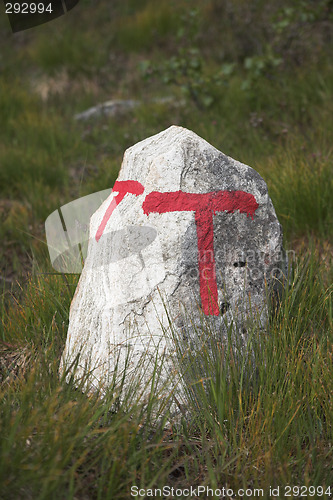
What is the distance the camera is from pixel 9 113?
5035mm

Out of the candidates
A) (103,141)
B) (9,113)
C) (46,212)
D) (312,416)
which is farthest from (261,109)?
(312,416)

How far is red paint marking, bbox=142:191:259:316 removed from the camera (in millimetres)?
1597

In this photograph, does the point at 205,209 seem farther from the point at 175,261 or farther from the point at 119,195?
the point at 119,195

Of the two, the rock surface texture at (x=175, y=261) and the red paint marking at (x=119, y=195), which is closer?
the rock surface texture at (x=175, y=261)

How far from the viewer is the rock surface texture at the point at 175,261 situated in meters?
1.57

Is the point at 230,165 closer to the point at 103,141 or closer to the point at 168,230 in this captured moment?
the point at 168,230

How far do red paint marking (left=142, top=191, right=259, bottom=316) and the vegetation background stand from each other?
0.70ft

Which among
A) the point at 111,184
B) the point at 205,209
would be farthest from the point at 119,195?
the point at 111,184

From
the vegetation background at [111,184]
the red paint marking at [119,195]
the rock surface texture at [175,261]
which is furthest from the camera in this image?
the red paint marking at [119,195]

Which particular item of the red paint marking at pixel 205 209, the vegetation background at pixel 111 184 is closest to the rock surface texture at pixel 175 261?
the red paint marking at pixel 205 209

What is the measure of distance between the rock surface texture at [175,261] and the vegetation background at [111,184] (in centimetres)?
13

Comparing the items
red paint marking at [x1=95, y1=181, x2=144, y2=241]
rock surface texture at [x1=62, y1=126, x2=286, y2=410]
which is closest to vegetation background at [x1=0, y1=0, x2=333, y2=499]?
rock surface texture at [x1=62, y1=126, x2=286, y2=410]

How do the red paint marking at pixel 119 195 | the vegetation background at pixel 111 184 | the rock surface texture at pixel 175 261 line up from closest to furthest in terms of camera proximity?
the vegetation background at pixel 111 184 < the rock surface texture at pixel 175 261 < the red paint marking at pixel 119 195

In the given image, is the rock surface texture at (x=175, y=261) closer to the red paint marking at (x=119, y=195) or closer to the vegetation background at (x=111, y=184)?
the red paint marking at (x=119, y=195)
